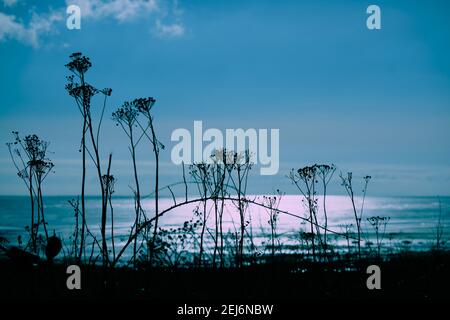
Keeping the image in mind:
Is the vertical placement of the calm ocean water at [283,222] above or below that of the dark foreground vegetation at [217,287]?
below

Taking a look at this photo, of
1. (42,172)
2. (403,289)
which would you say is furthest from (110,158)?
(403,289)

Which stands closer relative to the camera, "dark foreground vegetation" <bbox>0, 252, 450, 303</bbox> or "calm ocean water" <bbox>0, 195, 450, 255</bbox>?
"dark foreground vegetation" <bbox>0, 252, 450, 303</bbox>

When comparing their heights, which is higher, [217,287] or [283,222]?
[217,287]

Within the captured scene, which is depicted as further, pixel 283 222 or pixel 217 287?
pixel 283 222

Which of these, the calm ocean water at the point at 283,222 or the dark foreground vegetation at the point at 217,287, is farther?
the calm ocean water at the point at 283,222

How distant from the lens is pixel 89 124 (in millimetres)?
3053

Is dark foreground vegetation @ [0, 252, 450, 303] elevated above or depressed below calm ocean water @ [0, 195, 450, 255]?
above

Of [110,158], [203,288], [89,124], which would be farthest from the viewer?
[203,288]
